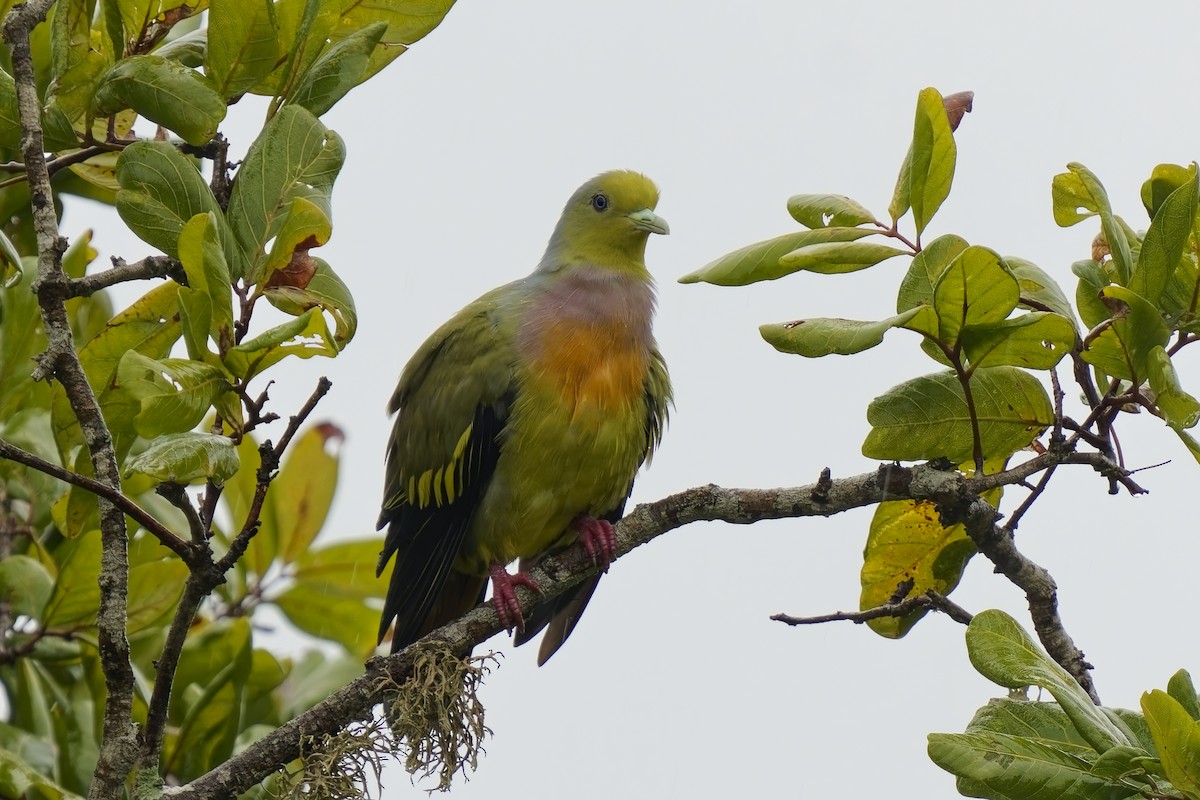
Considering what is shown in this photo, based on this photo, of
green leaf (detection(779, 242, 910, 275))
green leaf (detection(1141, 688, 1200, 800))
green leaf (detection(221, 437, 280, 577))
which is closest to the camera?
green leaf (detection(1141, 688, 1200, 800))

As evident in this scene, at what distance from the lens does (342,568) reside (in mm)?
4168

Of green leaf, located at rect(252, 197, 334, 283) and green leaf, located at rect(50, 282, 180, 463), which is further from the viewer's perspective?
green leaf, located at rect(50, 282, 180, 463)

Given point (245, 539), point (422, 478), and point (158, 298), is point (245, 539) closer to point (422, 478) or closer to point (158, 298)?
point (158, 298)

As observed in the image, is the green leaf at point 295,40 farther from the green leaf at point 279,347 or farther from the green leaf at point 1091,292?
the green leaf at point 1091,292

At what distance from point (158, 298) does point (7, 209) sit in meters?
1.29

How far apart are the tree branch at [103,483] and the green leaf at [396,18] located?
0.74m

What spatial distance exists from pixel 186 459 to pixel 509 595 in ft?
4.21

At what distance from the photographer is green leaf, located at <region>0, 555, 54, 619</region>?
3350 mm

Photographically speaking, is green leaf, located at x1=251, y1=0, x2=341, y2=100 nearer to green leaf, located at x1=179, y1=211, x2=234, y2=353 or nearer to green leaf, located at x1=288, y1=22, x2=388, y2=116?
green leaf, located at x1=288, y1=22, x2=388, y2=116

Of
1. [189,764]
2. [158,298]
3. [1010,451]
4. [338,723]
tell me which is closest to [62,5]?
[158,298]

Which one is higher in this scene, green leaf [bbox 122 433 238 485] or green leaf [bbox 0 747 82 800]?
green leaf [bbox 122 433 238 485]

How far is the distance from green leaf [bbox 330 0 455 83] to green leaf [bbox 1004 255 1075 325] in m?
1.31

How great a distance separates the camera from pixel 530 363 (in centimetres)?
377

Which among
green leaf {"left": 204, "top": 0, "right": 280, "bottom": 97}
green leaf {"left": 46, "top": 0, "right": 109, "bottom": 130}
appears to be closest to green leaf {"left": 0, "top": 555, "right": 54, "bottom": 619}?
green leaf {"left": 46, "top": 0, "right": 109, "bottom": 130}
